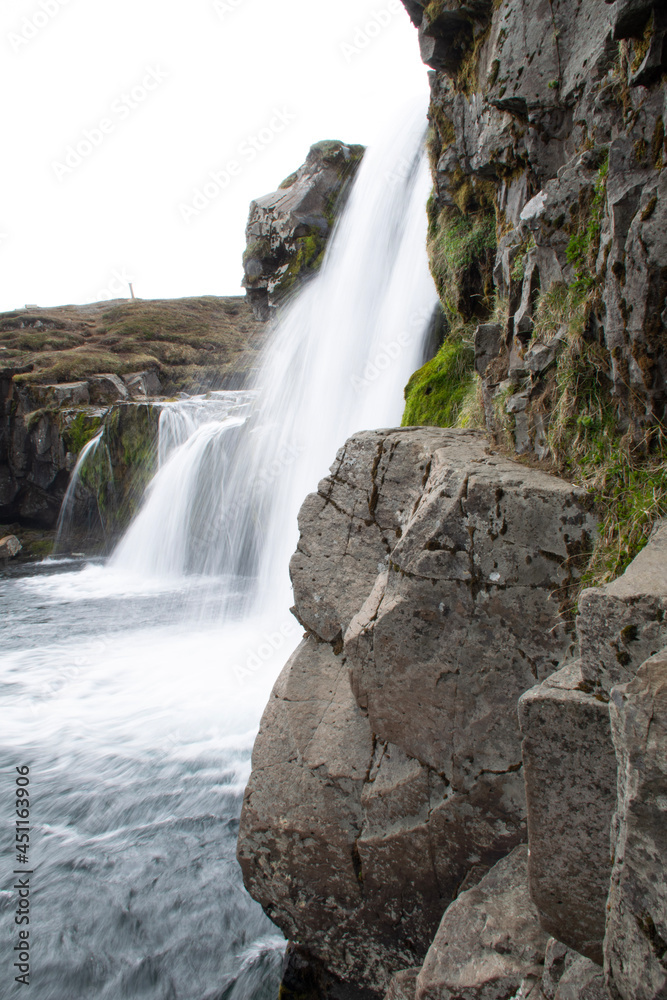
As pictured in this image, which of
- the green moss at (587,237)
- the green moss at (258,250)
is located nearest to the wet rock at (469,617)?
the green moss at (587,237)

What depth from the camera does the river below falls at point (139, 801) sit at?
404 centimetres

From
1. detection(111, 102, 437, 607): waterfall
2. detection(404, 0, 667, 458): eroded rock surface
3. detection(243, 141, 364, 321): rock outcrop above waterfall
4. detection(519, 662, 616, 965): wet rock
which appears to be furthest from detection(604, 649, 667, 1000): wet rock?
detection(243, 141, 364, 321): rock outcrop above waterfall

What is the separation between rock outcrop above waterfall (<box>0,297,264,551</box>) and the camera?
1952 centimetres

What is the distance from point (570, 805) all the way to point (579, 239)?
299 centimetres

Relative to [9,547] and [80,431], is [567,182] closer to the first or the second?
[9,547]

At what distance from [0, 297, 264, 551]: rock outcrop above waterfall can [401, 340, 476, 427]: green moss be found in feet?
41.6

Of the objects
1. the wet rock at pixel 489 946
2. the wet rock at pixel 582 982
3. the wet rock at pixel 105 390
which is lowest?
the wet rock at pixel 489 946

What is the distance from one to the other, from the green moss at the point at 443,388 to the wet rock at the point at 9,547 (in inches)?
649

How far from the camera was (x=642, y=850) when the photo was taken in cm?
170

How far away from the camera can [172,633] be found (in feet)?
34.6

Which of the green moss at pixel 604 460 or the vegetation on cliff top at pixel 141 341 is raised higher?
the vegetation on cliff top at pixel 141 341

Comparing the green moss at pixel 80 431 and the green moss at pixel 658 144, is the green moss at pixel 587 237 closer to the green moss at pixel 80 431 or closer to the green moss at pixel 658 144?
the green moss at pixel 658 144

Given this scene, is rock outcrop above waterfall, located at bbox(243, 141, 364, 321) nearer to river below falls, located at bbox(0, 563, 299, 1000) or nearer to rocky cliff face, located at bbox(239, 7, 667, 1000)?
river below falls, located at bbox(0, 563, 299, 1000)

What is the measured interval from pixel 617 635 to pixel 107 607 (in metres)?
12.4
